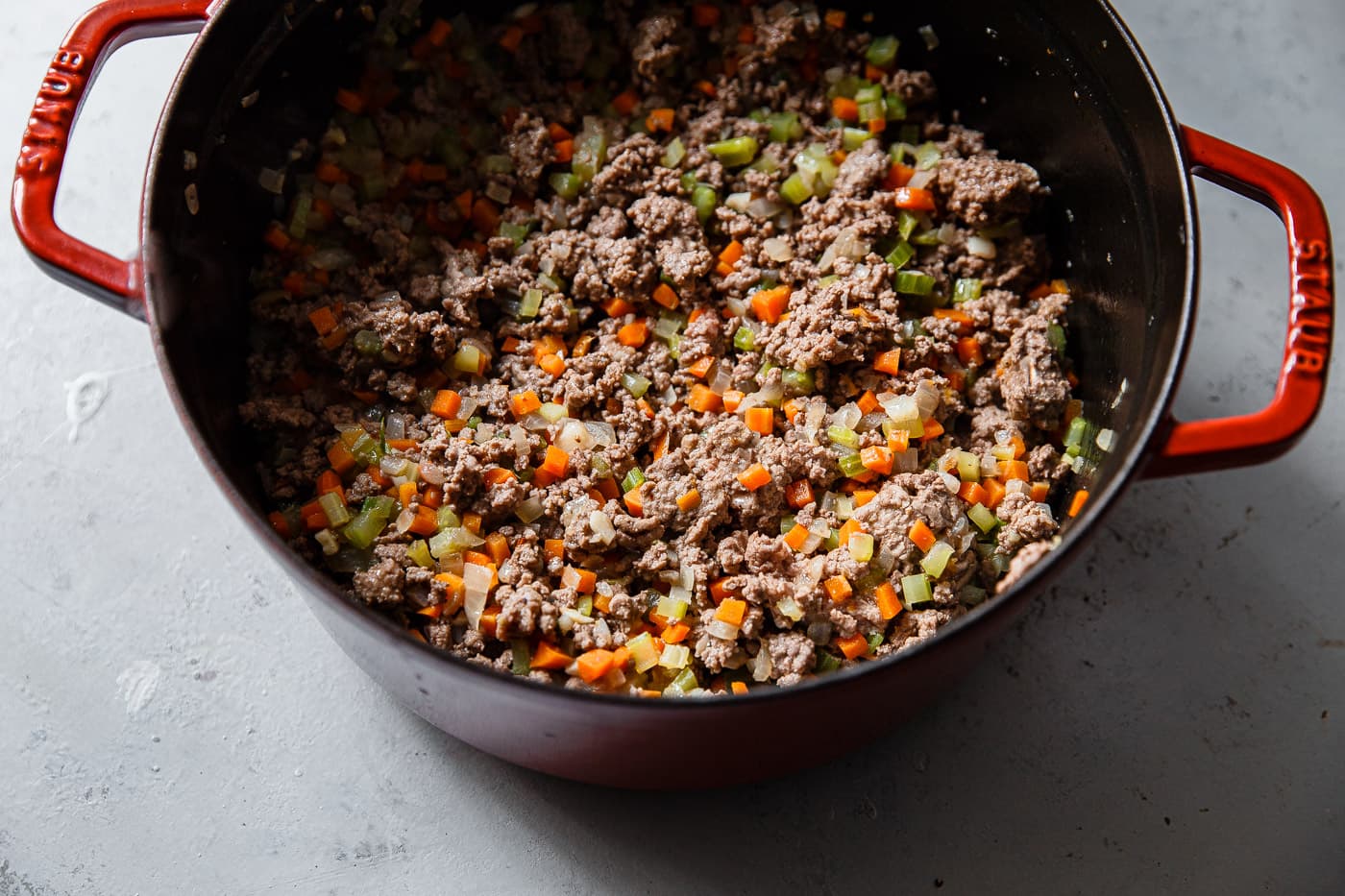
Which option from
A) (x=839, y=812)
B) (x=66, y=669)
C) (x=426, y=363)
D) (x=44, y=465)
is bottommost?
(x=839, y=812)

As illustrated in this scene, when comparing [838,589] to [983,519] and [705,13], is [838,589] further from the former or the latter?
[705,13]

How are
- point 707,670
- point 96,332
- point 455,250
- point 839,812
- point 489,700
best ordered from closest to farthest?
point 489,700 → point 707,670 → point 839,812 → point 455,250 → point 96,332

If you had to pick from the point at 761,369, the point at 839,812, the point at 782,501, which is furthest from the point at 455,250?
the point at 839,812

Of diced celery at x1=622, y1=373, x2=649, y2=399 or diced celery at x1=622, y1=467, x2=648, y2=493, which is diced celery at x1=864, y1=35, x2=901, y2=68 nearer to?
diced celery at x1=622, y1=373, x2=649, y2=399

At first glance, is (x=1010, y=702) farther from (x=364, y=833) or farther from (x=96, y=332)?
(x=96, y=332)

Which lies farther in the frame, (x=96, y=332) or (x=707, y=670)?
(x=96, y=332)

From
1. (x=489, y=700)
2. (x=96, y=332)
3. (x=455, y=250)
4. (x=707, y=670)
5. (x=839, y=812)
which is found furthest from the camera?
(x=96, y=332)

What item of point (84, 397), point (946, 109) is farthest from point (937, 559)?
point (84, 397)
